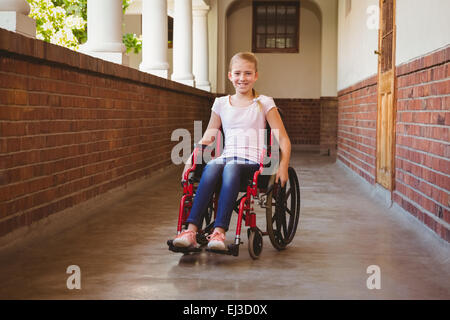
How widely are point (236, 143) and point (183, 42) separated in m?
7.60

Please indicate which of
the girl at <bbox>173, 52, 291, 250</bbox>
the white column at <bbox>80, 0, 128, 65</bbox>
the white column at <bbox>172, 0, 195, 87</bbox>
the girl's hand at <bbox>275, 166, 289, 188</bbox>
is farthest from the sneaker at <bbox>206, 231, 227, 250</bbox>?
the white column at <bbox>172, 0, 195, 87</bbox>

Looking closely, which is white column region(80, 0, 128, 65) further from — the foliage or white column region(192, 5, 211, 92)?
the foliage

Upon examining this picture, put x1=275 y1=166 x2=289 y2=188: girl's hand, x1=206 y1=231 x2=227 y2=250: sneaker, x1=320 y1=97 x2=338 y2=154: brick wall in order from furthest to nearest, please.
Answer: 1. x1=320 y1=97 x2=338 y2=154: brick wall
2. x1=275 y1=166 x2=289 y2=188: girl's hand
3. x1=206 y1=231 x2=227 y2=250: sneaker

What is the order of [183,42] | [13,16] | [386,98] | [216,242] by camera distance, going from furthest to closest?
[183,42] → [386,98] → [13,16] → [216,242]

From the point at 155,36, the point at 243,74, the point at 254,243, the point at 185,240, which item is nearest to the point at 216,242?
the point at 185,240

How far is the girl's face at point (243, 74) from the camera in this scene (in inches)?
142

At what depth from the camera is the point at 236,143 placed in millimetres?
3621

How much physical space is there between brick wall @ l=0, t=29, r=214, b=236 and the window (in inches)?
334

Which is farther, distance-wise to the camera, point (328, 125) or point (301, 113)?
point (301, 113)

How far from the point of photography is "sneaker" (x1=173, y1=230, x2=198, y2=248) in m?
3.29

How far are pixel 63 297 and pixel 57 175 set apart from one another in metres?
1.68

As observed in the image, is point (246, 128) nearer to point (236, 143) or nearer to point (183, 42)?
point (236, 143)
